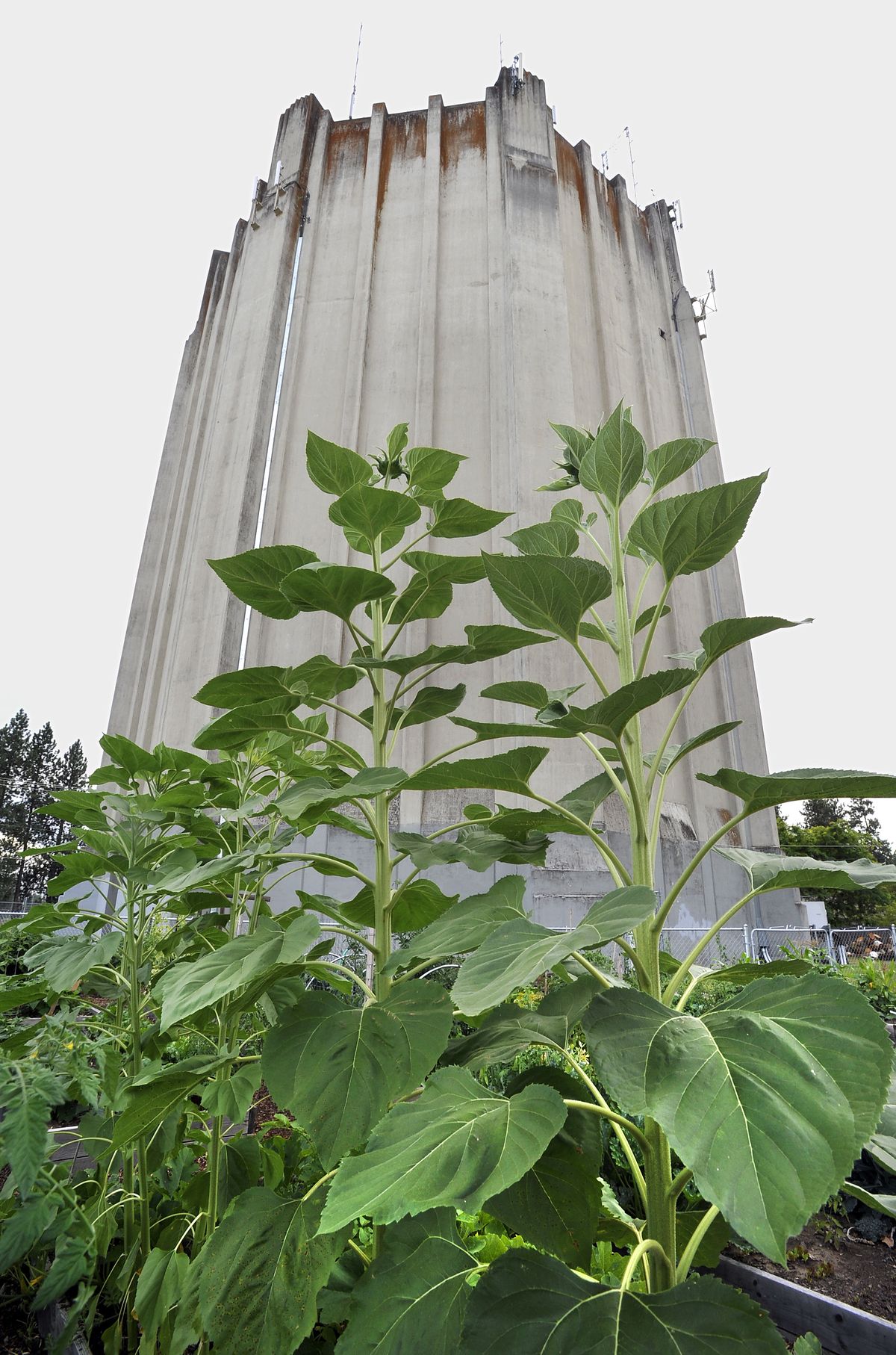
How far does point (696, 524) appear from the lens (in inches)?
46.2

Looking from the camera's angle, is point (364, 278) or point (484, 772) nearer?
point (484, 772)

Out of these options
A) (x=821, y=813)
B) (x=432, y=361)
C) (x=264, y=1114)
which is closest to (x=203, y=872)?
(x=264, y=1114)

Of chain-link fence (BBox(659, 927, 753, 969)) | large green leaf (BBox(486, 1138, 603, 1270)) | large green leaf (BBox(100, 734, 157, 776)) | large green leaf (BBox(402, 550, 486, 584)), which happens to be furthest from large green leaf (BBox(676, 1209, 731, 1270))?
chain-link fence (BBox(659, 927, 753, 969))

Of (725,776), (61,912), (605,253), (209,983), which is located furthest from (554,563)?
(605,253)

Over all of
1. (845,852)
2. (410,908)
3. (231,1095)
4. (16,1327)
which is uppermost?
(845,852)

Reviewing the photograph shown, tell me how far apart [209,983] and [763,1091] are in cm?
84

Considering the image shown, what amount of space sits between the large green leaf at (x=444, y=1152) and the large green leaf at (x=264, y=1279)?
46 cm

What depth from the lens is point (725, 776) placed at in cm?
108

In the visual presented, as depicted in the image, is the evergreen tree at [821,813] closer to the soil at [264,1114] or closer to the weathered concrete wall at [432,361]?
the weathered concrete wall at [432,361]

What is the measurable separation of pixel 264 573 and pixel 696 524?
2.99ft

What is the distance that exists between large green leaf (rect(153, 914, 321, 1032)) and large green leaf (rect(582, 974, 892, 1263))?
53cm

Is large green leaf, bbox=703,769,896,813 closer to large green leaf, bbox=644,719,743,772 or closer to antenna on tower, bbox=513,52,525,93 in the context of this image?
large green leaf, bbox=644,719,743,772

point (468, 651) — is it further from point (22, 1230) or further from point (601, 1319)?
point (22, 1230)

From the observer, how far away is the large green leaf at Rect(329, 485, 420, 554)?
157 centimetres
